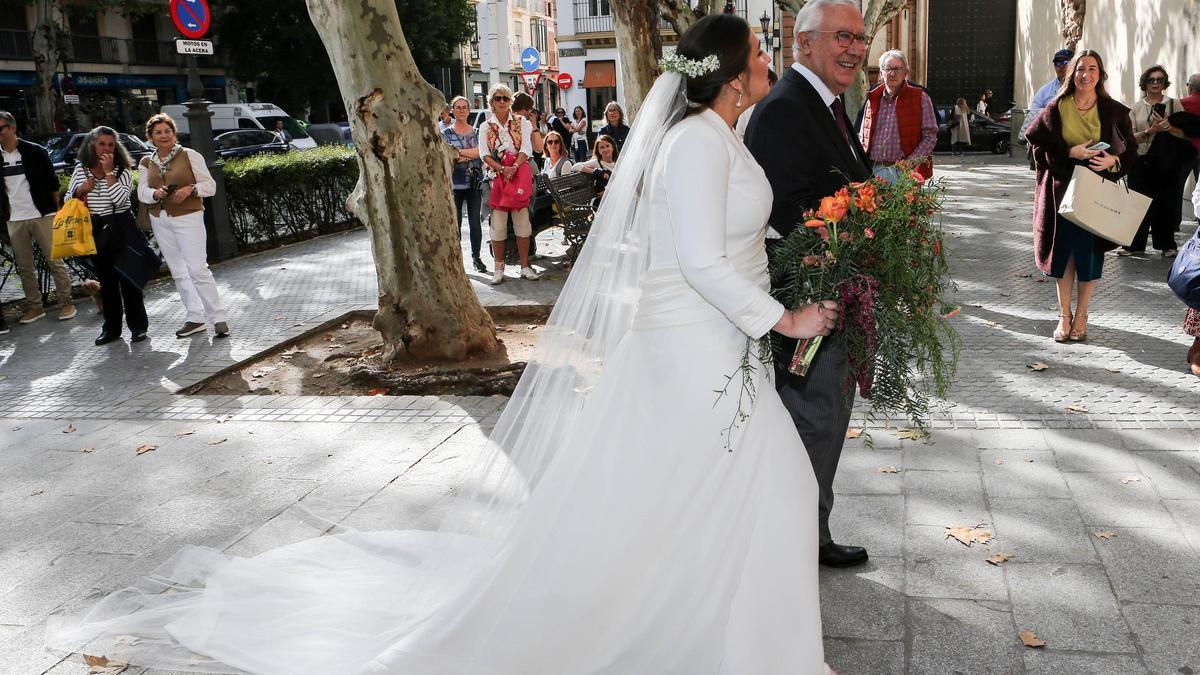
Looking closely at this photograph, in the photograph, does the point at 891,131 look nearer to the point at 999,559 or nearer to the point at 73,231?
the point at 999,559

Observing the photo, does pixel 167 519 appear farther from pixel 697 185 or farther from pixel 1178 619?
pixel 1178 619

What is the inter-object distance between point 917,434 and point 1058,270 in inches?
104

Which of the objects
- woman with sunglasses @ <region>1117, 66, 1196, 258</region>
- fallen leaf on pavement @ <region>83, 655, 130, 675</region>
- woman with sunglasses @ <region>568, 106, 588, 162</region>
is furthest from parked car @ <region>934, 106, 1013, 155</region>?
fallen leaf on pavement @ <region>83, 655, 130, 675</region>

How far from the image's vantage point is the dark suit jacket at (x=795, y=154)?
373cm

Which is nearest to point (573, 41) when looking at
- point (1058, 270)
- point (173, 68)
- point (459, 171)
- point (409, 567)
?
point (173, 68)

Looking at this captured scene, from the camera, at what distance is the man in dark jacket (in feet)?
33.6

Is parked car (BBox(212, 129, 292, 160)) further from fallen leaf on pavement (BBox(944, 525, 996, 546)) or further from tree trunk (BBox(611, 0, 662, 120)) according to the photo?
fallen leaf on pavement (BBox(944, 525, 996, 546))

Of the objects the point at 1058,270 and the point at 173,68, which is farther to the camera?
the point at 173,68

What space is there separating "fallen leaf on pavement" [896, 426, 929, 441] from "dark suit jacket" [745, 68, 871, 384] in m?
2.21

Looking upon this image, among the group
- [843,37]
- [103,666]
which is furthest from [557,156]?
[103,666]

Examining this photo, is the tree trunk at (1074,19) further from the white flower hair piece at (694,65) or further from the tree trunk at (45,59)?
the tree trunk at (45,59)

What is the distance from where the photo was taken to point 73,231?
9.12 meters

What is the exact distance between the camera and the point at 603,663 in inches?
126

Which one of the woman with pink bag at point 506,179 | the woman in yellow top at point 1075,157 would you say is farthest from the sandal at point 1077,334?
the woman with pink bag at point 506,179
